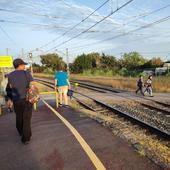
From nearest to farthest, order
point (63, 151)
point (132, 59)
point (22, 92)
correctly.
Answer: point (63, 151) < point (22, 92) < point (132, 59)

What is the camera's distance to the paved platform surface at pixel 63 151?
15.6 ft

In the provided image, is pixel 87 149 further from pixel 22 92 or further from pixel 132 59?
pixel 132 59

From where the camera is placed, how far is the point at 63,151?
220 inches

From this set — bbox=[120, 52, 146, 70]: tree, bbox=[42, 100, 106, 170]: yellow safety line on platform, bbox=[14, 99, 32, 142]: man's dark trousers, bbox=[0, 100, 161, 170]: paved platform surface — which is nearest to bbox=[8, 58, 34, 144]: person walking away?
bbox=[14, 99, 32, 142]: man's dark trousers

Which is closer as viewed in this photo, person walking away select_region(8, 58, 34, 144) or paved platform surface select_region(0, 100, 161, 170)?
paved platform surface select_region(0, 100, 161, 170)

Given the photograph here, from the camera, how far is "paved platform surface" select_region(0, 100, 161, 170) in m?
4.76

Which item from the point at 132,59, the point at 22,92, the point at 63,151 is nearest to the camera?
the point at 63,151

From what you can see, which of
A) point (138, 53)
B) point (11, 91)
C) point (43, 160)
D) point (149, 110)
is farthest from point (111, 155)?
point (138, 53)

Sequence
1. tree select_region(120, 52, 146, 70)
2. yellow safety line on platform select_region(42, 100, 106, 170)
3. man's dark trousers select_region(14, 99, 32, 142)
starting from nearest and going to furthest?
yellow safety line on platform select_region(42, 100, 106, 170), man's dark trousers select_region(14, 99, 32, 142), tree select_region(120, 52, 146, 70)

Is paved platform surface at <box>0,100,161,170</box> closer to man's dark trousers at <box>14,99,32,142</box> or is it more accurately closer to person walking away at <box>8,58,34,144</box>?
man's dark trousers at <box>14,99,32,142</box>

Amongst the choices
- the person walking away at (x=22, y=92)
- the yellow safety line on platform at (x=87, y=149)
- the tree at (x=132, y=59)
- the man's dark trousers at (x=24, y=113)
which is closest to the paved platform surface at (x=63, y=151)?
the yellow safety line on platform at (x=87, y=149)

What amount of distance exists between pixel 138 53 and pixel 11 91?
112629mm

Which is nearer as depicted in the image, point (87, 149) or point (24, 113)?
point (87, 149)

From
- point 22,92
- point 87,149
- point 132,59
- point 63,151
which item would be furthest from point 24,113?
point 132,59
